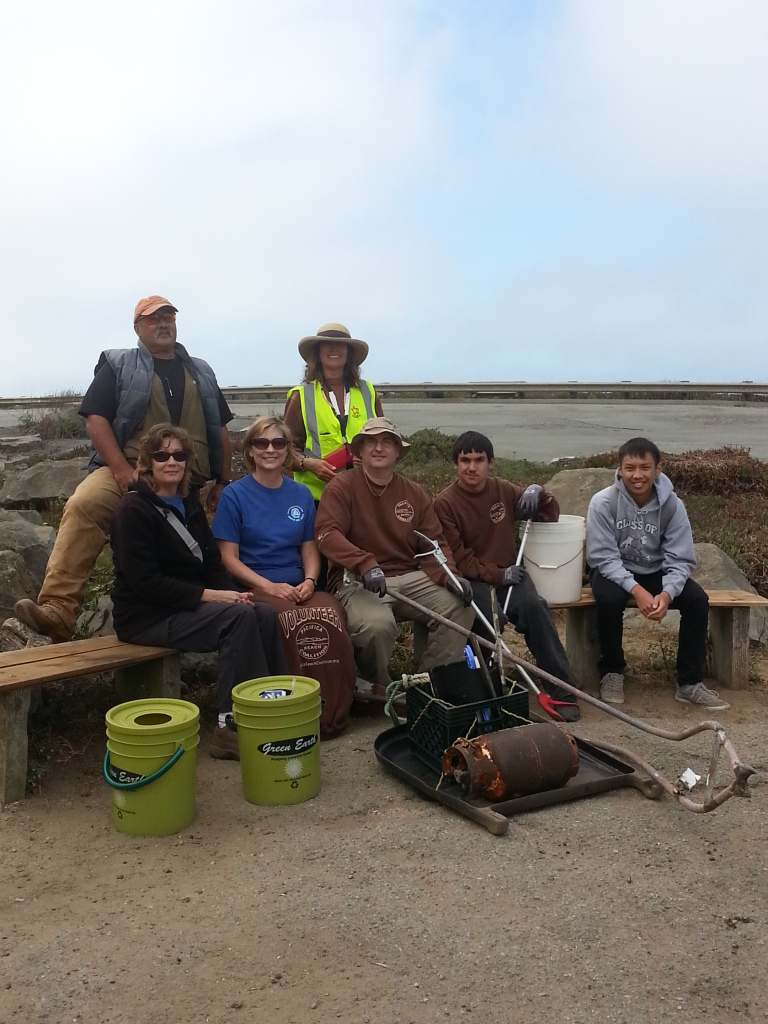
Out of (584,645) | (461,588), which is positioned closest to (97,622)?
(461,588)

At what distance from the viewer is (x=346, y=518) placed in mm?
5738

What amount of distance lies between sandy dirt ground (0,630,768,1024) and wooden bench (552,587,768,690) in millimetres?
1821

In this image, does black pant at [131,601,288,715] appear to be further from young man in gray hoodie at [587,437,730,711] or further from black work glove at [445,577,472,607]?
young man in gray hoodie at [587,437,730,711]

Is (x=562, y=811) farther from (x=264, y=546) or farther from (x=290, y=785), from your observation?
(x=264, y=546)

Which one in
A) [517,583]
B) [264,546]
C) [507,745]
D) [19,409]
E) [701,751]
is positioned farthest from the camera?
[19,409]

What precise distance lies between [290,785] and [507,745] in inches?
40.8

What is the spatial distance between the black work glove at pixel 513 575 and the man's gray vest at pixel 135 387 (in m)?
2.13

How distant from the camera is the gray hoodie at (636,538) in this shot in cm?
611

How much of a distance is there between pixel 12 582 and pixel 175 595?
73.3 inches

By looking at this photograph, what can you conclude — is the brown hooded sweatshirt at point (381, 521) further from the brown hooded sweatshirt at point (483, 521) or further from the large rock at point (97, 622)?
the large rock at point (97, 622)

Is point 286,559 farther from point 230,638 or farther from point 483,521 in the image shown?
point 483,521

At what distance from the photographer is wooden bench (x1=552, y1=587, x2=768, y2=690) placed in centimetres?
633

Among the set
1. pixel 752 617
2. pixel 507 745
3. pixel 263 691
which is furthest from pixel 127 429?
pixel 752 617

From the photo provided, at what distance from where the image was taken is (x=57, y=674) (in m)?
4.52
